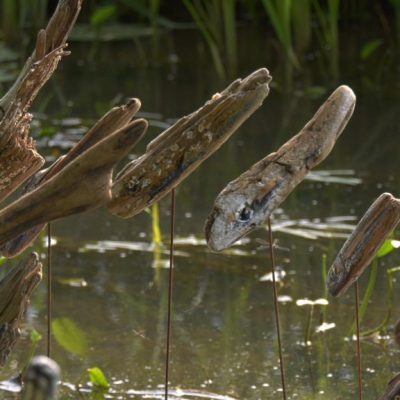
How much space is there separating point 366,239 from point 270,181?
0.49 feet

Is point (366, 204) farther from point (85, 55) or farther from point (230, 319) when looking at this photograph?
point (85, 55)

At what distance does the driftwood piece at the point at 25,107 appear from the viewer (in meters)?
1.32

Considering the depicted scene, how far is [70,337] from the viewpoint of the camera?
2.48 m

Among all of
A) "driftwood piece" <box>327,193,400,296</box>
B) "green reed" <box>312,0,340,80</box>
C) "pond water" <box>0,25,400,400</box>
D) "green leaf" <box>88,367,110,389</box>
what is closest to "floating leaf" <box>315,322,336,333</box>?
"pond water" <box>0,25,400,400</box>

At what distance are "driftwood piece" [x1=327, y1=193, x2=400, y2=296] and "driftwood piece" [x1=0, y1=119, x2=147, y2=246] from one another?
15.6 inches

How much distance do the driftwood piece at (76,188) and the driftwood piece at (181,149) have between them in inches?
7.0

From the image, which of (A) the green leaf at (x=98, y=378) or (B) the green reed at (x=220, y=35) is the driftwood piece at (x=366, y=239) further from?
(B) the green reed at (x=220, y=35)

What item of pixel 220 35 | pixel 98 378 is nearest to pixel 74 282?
pixel 98 378

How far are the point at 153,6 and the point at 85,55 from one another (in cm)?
49

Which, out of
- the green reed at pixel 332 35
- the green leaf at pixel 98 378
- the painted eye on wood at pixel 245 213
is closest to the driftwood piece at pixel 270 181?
the painted eye on wood at pixel 245 213

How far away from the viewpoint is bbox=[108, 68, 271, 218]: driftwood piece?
52.3 inches

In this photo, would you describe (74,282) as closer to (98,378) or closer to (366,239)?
(98,378)

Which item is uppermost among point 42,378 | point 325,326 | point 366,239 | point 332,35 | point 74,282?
point 332,35

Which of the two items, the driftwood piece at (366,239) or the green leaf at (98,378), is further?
the green leaf at (98,378)
